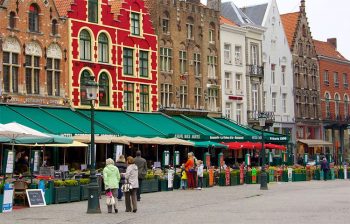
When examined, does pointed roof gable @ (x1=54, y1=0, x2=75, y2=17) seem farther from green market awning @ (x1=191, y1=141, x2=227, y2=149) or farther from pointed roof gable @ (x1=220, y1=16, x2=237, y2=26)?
pointed roof gable @ (x1=220, y1=16, x2=237, y2=26)

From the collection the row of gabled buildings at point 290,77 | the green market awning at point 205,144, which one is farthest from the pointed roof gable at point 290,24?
the green market awning at point 205,144

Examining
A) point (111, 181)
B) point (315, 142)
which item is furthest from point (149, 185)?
point (315, 142)

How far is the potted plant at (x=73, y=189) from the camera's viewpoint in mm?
24781

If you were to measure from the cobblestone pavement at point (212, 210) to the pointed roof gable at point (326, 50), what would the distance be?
3916 cm

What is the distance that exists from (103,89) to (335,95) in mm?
31621

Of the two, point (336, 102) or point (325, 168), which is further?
point (336, 102)

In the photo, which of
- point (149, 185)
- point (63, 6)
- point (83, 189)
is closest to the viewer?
point (83, 189)

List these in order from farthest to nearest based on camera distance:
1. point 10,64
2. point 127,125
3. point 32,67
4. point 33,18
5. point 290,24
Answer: point 290,24 < point 127,125 < point 33,18 < point 32,67 < point 10,64

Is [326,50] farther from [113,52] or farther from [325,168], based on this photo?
[113,52]

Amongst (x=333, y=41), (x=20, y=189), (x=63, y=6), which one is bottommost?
(x=20, y=189)

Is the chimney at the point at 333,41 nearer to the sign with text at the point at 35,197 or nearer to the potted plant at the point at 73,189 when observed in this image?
the potted plant at the point at 73,189

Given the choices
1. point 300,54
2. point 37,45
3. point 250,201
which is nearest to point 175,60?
point 37,45

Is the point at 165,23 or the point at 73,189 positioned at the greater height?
the point at 165,23

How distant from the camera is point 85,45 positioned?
40.0 m
